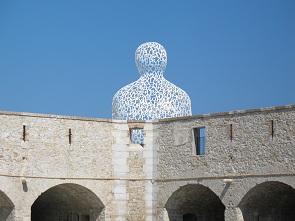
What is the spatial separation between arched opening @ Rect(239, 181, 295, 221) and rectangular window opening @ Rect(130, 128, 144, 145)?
430 centimetres

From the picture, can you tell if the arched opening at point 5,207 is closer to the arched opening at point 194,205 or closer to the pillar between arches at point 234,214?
the arched opening at point 194,205

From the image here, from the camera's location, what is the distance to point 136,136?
1038 inches

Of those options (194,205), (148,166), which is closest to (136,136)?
(148,166)

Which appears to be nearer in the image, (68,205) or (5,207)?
(5,207)

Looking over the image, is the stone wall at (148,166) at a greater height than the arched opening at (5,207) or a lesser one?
greater

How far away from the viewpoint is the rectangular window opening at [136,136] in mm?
26156

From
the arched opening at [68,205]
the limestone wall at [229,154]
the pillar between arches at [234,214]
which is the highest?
the limestone wall at [229,154]

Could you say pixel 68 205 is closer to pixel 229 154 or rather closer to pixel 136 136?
pixel 136 136

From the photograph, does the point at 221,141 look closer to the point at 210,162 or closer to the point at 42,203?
the point at 210,162

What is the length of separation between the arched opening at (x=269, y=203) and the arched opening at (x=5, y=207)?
6.85 metres

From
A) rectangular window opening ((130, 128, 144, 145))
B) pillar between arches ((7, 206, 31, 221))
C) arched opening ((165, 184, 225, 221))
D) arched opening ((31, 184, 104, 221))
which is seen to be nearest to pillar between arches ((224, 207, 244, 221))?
arched opening ((165, 184, 225, 221))

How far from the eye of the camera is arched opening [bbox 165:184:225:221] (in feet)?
83.1

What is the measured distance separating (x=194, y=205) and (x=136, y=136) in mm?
2964

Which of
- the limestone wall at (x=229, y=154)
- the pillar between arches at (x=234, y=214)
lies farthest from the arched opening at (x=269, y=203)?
the limestone wall at (x=229, y=154)
